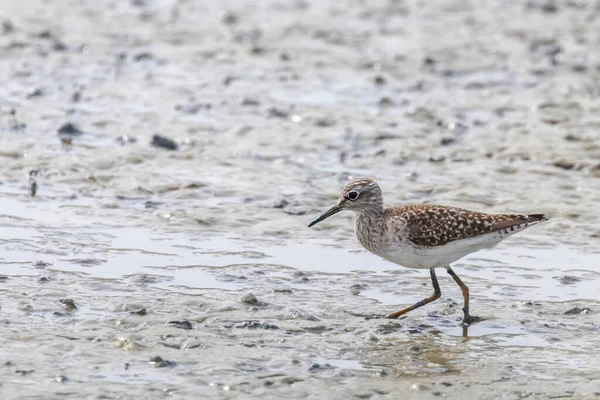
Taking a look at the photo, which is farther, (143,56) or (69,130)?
(143,56)

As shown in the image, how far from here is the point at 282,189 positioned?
14148 mm

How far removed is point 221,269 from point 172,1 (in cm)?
1365

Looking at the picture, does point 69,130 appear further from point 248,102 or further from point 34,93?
point 248,102

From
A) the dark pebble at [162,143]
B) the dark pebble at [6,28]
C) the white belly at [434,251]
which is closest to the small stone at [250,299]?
the white belly at [434,251]

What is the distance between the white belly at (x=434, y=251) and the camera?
10742 mm

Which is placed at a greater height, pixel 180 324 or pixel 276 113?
pixel 276 113

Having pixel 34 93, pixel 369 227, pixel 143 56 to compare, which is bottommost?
pixel 369 227

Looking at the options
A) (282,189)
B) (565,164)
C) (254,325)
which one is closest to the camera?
(254,325)

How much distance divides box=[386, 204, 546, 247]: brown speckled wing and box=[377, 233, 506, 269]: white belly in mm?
48

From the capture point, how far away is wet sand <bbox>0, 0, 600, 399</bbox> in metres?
9.14

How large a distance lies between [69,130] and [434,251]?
22.2ft

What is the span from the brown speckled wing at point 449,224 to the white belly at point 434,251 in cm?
5

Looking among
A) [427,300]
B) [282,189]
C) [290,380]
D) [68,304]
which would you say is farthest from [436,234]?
[282,189]

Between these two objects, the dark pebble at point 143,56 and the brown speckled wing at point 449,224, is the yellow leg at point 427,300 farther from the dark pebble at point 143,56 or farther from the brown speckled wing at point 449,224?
the dark pebble at point 143,56
